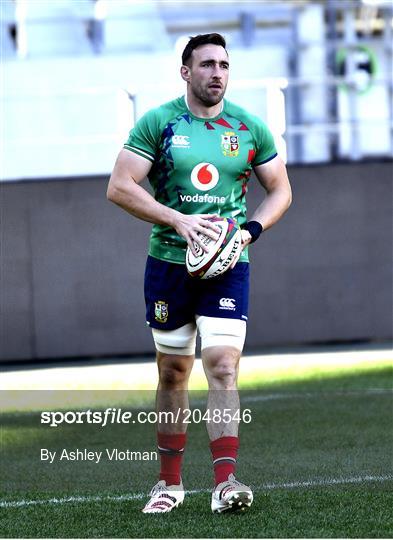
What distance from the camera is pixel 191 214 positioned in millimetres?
6203

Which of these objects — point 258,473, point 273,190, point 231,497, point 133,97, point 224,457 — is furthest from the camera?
point 133,97

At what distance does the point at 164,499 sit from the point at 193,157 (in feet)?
5.01

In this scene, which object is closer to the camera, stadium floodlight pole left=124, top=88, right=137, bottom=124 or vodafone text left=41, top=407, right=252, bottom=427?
vodafone text left=41, top=407, right=252, bottom=427

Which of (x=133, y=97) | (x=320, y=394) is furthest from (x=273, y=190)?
(x=133, y=97)

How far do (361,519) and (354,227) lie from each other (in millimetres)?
10631

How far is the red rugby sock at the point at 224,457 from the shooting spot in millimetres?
5926

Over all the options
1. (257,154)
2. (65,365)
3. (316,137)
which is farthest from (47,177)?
(257,154)

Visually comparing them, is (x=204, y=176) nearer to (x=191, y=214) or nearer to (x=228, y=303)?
(x=191, y=214)

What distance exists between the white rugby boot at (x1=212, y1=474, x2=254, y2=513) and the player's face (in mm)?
1676

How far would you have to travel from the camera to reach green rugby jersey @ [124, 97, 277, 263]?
6.19 meters

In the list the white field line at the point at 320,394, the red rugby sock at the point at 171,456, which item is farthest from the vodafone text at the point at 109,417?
the red rugby sock at the point at 171,456

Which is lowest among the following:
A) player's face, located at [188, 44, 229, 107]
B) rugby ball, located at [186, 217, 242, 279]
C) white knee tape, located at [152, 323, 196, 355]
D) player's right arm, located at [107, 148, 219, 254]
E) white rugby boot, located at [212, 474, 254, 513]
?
white rugby boot, located at [212, 474, 254, 513]

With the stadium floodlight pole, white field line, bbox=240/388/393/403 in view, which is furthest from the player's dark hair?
the stadium floodlight pole

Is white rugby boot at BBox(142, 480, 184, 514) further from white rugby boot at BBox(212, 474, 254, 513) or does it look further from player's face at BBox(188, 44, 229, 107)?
player's face at BBox(188, 44, 229, 107)
